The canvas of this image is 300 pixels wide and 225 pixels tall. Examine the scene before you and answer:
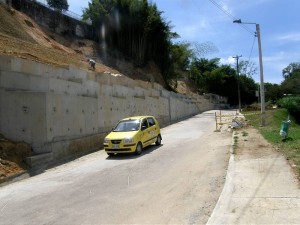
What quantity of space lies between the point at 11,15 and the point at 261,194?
37.3 metres

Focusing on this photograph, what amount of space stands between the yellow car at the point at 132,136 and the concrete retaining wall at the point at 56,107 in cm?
215

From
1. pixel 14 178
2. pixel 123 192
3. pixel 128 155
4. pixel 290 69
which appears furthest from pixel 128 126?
pixel 290 69

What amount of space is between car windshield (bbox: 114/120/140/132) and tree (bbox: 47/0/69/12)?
3618 cm

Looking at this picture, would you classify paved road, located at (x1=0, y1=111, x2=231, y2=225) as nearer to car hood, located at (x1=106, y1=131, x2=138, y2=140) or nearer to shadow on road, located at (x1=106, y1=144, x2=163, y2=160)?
shadow on road, located at (x1=106, y1=144, x2=163, y2=160)

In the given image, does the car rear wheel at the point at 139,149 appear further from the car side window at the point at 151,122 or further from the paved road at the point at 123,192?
the car side window at the point at 151,122

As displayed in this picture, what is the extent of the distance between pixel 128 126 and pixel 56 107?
380cm

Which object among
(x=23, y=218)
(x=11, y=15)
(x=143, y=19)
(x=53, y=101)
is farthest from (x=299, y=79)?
(x=23, y=218)

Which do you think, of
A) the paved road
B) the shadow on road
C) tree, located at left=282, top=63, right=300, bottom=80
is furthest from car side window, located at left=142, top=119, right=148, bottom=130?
tree, located at left=282, top=63, right=300, bottom=80

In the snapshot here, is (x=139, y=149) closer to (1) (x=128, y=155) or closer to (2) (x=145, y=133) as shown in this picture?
(1) (x=128, y=155)

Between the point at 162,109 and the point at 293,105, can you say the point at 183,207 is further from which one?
the point at 293,105

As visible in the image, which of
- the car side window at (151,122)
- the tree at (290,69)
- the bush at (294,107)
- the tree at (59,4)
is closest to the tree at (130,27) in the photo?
the tree at (59,4)

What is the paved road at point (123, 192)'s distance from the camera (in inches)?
321

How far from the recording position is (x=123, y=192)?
10344mm

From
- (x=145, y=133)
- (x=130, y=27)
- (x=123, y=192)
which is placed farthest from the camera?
(x=130, y=27)
